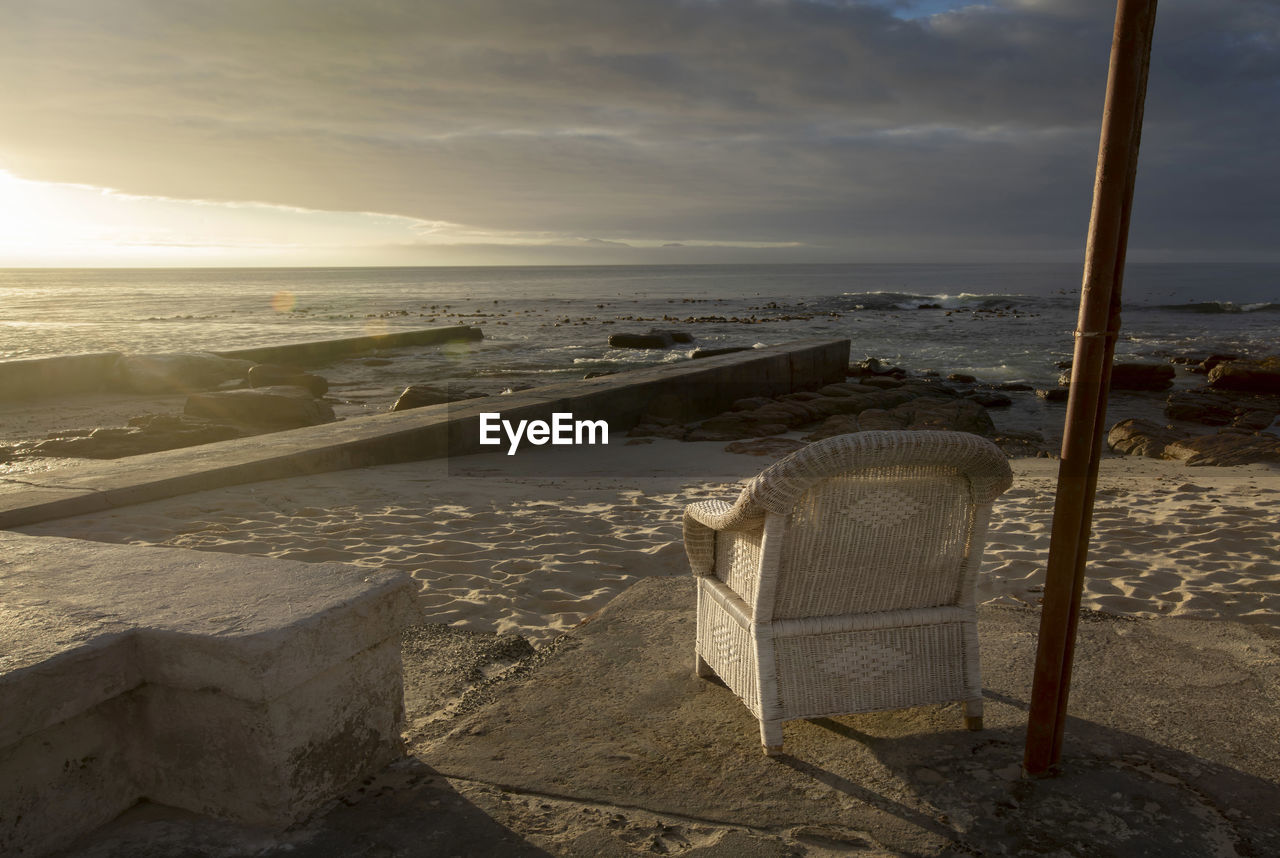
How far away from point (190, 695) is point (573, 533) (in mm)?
3060

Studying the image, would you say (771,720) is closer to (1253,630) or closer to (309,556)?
(1253,630)

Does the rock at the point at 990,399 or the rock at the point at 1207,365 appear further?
the rock at the point at 1207,365

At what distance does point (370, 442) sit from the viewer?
23.2ft

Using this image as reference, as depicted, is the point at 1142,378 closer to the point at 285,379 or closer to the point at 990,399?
the point at 990,399

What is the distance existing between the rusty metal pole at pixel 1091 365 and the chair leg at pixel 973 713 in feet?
0.96

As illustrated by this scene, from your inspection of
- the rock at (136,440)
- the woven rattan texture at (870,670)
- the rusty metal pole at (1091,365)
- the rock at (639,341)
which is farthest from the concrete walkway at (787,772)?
the rock at (639,341)

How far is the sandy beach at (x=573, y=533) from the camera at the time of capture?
395cm

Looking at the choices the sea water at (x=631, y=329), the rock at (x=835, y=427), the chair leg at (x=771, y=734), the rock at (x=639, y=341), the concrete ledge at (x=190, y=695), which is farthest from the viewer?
the rock at (x=639, y=341)

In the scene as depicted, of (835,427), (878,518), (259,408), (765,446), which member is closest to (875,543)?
(878,518)

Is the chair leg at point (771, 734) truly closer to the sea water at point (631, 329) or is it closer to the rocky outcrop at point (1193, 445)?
the rocky outcrop at point (1193, 445)

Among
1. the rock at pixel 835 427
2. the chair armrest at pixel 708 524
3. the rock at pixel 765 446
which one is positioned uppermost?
the chair armrest at pixel 708 524

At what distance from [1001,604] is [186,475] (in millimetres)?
5096

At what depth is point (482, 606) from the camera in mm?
3857

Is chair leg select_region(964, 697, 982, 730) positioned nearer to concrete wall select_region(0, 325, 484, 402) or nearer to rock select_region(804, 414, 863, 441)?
rock select_region(804, 414, 863, 441)
